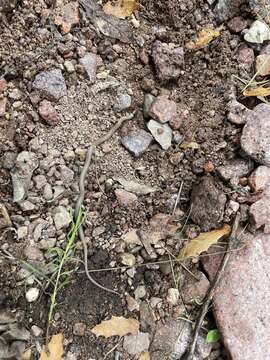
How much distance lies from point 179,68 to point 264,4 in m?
0.63

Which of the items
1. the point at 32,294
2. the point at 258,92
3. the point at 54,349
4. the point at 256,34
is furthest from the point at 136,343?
the point at 256,34

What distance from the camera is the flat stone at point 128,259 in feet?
9.20

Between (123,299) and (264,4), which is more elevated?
(264,4)

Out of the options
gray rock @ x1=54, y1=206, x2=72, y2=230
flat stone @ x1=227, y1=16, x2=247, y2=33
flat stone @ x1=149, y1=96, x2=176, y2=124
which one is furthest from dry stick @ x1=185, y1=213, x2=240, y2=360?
flat stone @ x1=227, y1=16, x2=247, y2=33

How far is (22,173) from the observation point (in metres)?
2.79

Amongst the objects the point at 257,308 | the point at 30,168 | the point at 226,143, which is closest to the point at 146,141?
the point at 226,143

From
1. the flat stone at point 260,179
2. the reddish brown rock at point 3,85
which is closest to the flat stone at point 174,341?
the flat stone at point 260,179

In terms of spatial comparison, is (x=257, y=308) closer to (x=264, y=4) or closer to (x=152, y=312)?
(x=152, y=312)

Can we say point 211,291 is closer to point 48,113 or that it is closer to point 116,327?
point 116,327

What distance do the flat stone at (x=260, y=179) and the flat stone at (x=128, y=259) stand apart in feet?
2.30

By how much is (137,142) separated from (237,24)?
3.01 feet

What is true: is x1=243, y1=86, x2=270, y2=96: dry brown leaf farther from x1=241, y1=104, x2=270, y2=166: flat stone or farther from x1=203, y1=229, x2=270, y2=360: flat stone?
x1=203, y1=229, x2=270, y2=360: flat stone

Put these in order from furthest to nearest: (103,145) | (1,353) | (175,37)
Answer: (175,37) < (103,145) < (1,353)

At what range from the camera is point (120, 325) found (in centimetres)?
271
